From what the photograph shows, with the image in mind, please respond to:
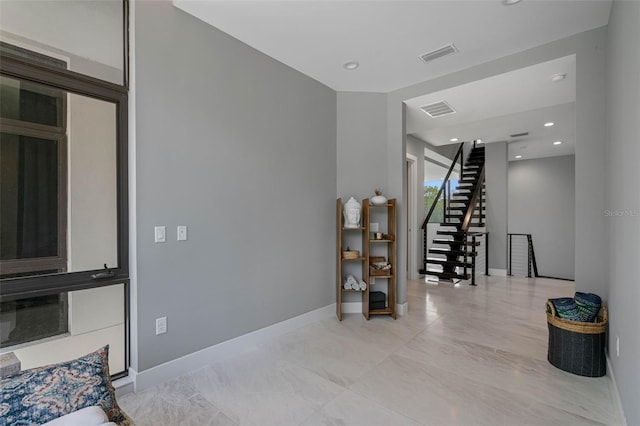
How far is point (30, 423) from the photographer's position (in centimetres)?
96

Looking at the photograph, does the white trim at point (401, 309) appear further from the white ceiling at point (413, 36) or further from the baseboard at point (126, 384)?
the baseboard at point (126, 384)

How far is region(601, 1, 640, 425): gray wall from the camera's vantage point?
1534mm

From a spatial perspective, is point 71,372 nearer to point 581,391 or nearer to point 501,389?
point 501,389

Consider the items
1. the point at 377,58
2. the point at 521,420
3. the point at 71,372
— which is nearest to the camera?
the point at 71,372

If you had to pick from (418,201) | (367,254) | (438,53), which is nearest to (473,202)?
(418,201)

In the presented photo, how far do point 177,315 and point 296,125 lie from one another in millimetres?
2244

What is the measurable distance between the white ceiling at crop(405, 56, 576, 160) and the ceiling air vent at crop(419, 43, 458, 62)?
1.79ft

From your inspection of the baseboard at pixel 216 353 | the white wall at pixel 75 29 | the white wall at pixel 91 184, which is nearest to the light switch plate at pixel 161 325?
the baseboard at pixel 216 353

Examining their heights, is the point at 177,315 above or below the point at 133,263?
below

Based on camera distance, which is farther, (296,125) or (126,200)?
(296,125)

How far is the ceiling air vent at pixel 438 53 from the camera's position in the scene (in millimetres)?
2949

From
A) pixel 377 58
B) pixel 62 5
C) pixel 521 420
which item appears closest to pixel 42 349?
pixel 62 5

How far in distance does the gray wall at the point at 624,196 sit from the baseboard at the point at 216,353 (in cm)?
262

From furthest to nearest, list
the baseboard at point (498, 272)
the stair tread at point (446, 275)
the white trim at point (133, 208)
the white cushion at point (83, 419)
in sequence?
the baseboard at point (498, 272), the stair tread at point (446, 275), the white trim at point (133, 208), the white cushion at point (83, 419)
